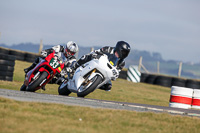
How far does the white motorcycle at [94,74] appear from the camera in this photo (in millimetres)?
10336

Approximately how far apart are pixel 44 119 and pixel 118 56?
213 inches

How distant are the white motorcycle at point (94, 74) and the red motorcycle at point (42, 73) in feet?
2.55

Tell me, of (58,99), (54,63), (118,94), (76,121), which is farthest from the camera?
(118,94)

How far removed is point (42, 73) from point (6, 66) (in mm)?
5557

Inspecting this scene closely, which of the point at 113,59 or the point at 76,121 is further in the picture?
the point at 113,59

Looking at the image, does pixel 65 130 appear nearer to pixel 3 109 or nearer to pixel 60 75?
pixel 3 109

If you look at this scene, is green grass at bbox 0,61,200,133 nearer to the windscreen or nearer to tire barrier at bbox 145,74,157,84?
the windscreen

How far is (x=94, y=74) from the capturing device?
1039 cm

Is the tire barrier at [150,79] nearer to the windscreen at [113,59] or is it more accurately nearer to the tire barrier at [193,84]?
the tire barrier at [193,84]

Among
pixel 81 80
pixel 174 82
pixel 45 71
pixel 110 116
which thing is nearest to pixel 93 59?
pixel 81 80

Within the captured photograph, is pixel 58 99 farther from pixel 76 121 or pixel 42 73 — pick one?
pixel 76 121

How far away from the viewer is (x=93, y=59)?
1072 centimetres

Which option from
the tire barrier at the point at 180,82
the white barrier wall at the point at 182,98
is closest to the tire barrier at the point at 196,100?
the white barrier wall at the point at 182,98

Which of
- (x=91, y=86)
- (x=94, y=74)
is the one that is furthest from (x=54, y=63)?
(x=91, y=86)
